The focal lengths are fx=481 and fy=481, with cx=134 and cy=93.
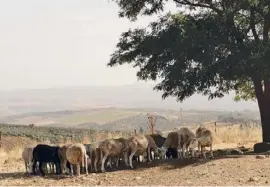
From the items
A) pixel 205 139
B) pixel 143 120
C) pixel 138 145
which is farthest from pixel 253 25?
pixel 143 120

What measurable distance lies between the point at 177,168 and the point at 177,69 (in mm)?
3917

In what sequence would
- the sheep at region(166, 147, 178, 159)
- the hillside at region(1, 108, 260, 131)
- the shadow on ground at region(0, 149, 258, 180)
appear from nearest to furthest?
the shadow on ground at region(0, 149, 258, 180) < the sheep at region(166, 147, 178, 159) < the hillside at region(1, 108, 260, 131)

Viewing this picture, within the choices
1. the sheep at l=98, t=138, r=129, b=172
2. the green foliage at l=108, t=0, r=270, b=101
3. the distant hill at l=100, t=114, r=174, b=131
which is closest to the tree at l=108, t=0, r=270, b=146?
the green foliage at l=108, t=0, r=270, b=101

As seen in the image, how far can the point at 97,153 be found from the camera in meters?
17.8

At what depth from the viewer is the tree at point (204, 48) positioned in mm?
17875

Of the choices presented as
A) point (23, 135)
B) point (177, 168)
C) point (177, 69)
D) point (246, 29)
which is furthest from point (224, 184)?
point (23, 135)

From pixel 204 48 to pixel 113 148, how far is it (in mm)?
5041

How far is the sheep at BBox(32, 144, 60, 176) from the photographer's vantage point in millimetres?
17484

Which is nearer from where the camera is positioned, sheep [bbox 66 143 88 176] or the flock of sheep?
sheep [bbox 66 143 88 176]

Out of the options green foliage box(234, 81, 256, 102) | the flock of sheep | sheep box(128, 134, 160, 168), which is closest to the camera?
the flock of sheep

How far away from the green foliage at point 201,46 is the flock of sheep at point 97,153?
226 centimetres

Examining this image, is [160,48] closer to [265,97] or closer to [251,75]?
[251,75]

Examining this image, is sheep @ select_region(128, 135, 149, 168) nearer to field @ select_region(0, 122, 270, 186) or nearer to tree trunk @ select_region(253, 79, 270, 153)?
field @ select_region(0, 122, 270, 186)

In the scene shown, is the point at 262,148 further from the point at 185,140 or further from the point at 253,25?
the point at 253,25
